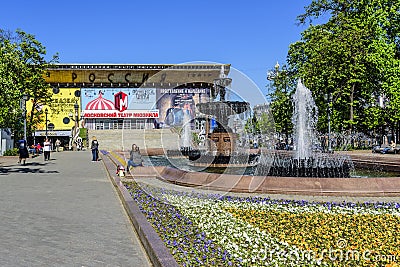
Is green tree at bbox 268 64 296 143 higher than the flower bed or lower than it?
higher

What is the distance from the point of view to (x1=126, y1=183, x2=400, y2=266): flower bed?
5.50 m

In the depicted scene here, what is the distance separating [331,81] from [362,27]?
592cm

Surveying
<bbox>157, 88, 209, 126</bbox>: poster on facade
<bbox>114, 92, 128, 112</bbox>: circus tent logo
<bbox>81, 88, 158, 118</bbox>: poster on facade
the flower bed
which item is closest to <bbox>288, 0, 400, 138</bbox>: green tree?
the flower bed

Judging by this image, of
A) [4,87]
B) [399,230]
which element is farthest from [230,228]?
[4,87]

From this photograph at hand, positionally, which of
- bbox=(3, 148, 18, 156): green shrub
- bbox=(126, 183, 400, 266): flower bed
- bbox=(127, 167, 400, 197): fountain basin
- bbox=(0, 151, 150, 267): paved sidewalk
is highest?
bbox=(3, 148, 18, 156): green shrub


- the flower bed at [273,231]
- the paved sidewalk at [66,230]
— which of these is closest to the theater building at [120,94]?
the paved sidewalk at [66,230]

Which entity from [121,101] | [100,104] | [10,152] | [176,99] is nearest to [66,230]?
[10,152]

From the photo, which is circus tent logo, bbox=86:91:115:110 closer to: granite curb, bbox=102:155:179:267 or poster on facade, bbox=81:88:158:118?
poster on facade, bbox=81:88:158:118

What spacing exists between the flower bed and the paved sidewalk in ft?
2.03

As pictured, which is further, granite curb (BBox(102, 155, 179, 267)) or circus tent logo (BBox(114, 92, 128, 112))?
circus tent logo (BBox(114, 92, 128, 112))

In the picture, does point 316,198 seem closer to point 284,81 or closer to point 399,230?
point 399,230

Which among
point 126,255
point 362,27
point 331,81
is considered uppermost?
point 362,27

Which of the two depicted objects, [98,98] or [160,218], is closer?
[160,218]

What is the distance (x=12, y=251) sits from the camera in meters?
6.12
